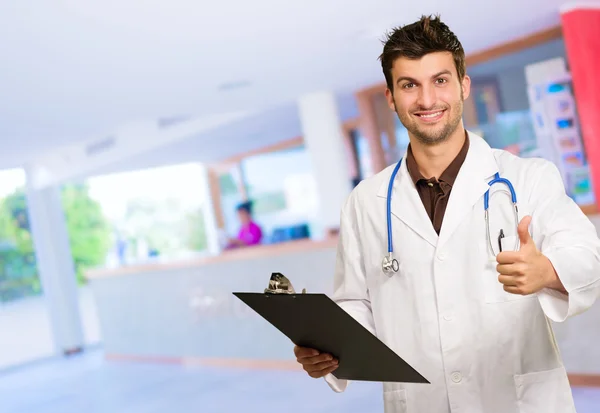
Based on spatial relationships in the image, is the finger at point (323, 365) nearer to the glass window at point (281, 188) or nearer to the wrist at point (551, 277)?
the wrist at point (551, 277)

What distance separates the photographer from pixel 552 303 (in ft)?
4.47

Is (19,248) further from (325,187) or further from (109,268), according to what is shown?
(325,187)

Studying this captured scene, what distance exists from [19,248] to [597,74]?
28.8 ft

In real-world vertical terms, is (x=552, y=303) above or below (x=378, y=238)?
below

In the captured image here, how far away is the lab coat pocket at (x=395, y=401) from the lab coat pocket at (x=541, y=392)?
26 centimetres

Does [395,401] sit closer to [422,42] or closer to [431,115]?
[431,115]

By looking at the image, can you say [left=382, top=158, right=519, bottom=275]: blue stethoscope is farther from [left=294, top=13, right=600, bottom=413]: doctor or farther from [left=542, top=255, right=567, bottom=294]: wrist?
[left=542, top=255, right=567, bottom=294]: wrist

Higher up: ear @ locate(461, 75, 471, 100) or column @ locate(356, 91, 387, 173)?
column @ locate(356, 91, 387, 173)

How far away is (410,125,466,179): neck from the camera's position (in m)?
1.62

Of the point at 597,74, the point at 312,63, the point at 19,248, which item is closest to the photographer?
the point at 597,74

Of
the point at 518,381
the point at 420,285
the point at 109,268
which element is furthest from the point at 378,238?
the point at 109,268

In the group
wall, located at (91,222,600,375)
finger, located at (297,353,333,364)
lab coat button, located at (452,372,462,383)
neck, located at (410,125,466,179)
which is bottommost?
wall, located at (91,222,600,375)

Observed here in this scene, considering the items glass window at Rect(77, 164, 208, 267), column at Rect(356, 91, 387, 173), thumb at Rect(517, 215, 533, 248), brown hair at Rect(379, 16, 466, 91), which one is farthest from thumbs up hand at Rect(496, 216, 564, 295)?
glass window at Rect(77, 164, 208, 267)

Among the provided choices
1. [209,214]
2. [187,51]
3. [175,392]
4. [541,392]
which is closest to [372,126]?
[187,51]
